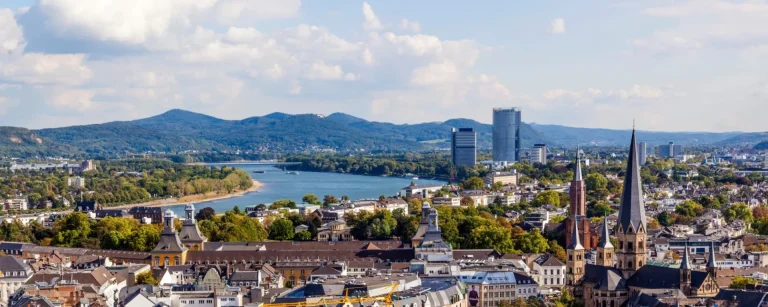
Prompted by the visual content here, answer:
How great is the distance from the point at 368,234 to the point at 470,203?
25934 millimetres

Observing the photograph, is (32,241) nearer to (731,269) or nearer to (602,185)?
(731,269)

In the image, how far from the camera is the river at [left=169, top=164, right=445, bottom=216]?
327 ft

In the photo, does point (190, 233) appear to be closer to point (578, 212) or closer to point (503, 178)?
point (578, 212)

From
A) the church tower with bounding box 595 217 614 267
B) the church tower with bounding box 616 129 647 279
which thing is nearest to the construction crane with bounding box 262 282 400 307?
the church tower with bounding box 616 129 647 279

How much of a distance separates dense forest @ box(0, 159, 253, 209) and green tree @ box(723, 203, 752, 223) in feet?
181

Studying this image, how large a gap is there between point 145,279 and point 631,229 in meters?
19.5

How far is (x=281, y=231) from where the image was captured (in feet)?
208

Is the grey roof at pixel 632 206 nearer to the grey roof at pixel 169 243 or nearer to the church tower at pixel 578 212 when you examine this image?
the church tower at pixel 578 212

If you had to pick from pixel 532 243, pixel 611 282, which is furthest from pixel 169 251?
pixel 611 282

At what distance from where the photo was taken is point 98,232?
5978 cm

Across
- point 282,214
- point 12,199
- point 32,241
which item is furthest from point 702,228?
point 12,199

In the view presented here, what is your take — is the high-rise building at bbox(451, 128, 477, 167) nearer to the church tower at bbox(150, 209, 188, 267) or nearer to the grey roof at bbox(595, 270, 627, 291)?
the church tower at bbox(150, 209, 188, 267)

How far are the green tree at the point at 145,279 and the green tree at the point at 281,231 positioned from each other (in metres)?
18.7

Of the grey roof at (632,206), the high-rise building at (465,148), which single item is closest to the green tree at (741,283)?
the grey roof at (632,206)
